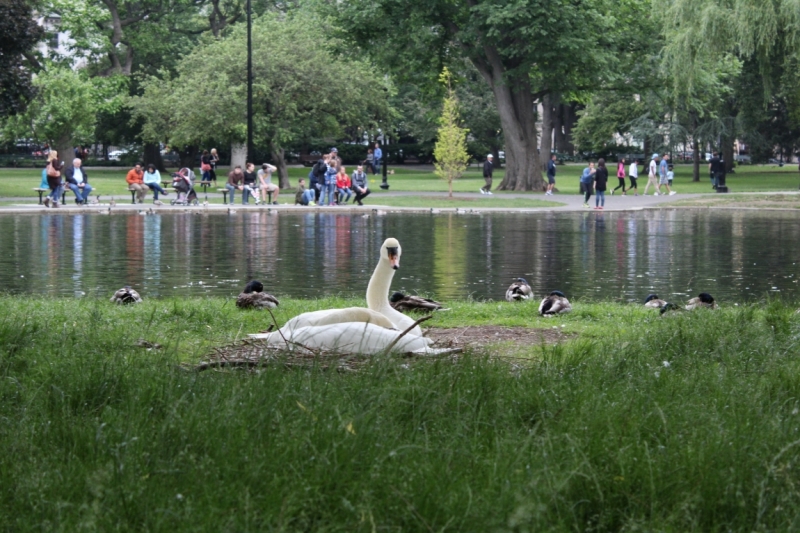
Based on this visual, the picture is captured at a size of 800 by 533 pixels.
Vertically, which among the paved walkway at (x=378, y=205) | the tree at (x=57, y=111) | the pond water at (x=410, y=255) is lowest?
the pond water at (x=410, y=255)

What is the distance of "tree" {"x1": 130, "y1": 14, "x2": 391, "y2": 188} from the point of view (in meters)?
45.8

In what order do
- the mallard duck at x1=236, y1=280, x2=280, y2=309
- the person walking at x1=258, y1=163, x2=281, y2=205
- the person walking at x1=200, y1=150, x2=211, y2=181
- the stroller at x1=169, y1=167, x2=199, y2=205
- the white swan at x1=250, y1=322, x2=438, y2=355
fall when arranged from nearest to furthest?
the white swan at x1=250, y1=322, x2=438, y2=355
the mallard duck at x1=236, y1=280, x2=280, y2=309
the stroller at x1=169, y1=167, x2=199, y2=205
the person walking at x1=258, y1=163, x2=281, y2=205
the person walking at x1=200, y1=150, x2=211, y2=181

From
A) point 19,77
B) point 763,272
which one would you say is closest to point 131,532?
point 763,272

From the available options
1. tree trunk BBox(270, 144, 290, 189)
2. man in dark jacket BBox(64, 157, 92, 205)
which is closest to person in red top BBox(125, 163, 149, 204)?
man in dark jacket BBox(64, 157, 92, 205)

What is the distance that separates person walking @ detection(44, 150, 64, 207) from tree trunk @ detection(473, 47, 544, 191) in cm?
1800

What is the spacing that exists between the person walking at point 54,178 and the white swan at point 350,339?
28.0m

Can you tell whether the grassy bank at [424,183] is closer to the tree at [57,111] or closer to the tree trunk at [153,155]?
the tree trunk at [153,155]

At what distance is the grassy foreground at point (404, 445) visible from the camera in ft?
12.8

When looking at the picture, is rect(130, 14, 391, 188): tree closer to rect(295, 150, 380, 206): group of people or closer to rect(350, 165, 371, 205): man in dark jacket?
rect(295, 150, 380, 206): group of people

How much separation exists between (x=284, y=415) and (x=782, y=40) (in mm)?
38565

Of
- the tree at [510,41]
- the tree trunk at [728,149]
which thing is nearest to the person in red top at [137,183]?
the tree at [510,41]

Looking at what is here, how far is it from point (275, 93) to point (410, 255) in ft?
94.4

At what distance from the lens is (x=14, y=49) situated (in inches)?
1475

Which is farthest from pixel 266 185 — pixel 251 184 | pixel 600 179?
pixel 600 179
